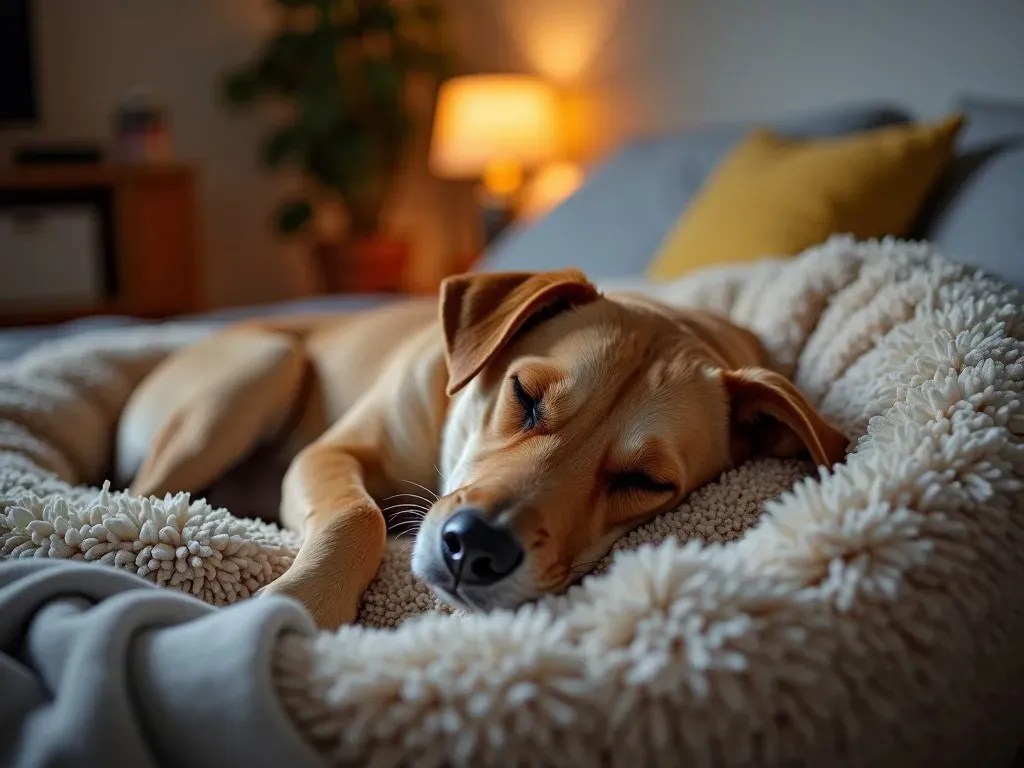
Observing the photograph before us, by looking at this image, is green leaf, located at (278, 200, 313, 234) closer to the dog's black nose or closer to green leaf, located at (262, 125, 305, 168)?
green leaf, located at (262, 125, 305, 168)

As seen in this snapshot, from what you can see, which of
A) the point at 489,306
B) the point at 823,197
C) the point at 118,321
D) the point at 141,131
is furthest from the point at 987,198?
the point at 141,131

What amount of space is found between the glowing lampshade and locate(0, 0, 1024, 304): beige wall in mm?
280

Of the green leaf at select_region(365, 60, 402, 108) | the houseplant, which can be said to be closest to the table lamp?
the green leaf at select_region(365, 60, 402, 108)

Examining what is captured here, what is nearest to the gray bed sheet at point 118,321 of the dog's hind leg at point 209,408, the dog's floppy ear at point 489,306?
the dog's hind leg at point 209,408

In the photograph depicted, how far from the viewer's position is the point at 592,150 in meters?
4.67

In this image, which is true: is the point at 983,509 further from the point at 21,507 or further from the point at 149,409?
the point at 149,409

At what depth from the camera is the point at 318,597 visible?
112cm

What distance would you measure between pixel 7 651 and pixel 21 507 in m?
0.31

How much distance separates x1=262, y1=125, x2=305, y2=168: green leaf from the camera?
5137mm

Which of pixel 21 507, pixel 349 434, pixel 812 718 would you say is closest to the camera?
pixel 812 718

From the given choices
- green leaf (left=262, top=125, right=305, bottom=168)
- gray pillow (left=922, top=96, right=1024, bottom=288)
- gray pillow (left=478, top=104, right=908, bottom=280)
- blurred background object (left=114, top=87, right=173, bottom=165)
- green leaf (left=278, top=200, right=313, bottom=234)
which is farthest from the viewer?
green leaf (left=278, top=200, right=313, bottom=234)

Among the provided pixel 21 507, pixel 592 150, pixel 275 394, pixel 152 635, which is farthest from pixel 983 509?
pixel 592 150

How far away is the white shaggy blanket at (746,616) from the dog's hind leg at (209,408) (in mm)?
372

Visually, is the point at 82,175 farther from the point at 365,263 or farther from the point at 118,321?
the point at 118,321
